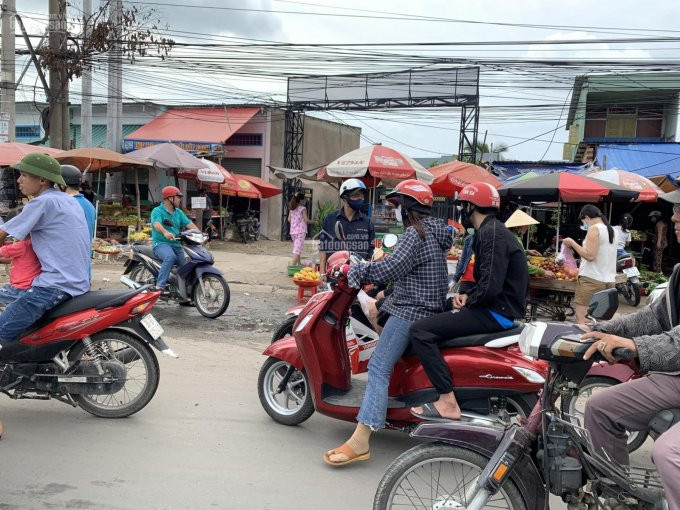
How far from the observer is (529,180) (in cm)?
1094

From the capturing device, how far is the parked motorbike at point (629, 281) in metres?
11.1

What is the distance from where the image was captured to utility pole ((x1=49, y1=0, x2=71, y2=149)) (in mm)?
15664

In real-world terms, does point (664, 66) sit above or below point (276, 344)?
above

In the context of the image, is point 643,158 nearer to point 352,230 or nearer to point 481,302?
point 352,230

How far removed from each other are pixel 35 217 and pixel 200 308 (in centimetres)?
444

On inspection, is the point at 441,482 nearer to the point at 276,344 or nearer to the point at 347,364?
the point at 347,364

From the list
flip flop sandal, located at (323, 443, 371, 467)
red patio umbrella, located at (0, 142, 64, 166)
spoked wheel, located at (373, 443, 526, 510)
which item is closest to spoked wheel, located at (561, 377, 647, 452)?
spoked wheel, located at (373, 443, 526, 510)

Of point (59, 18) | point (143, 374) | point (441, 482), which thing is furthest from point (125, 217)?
point (441, 482)

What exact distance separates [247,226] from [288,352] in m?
18.0

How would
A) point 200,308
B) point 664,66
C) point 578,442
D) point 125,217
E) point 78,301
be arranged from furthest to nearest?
point 125,217
point 664,66
point 200,308
point 78,301
point 578,442

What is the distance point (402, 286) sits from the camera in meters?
3.85

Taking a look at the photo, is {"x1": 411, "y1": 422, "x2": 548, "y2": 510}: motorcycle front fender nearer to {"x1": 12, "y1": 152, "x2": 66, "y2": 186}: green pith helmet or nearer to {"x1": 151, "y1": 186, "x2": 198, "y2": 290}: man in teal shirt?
{"x1": 12, "y1": 152, "x2": 66, "y2": 186}: green pith helmet

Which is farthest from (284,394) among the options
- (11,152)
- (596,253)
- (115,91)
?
(115,91)

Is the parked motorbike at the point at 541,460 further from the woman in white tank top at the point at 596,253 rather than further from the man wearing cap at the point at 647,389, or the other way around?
the woman in white tank top at the point at 596,253
